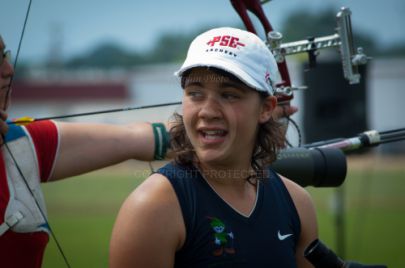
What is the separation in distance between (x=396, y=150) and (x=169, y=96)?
43.0 feet

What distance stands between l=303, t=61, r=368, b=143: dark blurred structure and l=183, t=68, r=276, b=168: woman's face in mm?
8741

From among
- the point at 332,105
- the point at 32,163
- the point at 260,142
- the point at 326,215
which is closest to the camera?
the point at 260,142

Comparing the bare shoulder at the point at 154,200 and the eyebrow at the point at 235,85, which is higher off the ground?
the eyebrow at the point at 235,85

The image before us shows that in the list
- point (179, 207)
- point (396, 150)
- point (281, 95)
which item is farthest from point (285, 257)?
point (396, 150)

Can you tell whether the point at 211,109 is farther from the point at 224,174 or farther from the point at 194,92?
the point at 224,174

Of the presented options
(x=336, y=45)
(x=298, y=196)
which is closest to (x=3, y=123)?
(x=298, y=196)

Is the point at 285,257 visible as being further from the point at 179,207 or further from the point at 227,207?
the point at 179,207

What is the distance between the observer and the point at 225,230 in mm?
2260

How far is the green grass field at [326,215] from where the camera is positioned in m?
9.67

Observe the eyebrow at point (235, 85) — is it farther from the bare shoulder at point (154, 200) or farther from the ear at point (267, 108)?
the bare shoulder at point (154, 200)

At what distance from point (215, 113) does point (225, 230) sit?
1.30 ft

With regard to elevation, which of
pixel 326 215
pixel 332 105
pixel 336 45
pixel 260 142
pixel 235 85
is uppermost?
pixel 336 45

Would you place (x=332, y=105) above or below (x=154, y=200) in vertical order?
below

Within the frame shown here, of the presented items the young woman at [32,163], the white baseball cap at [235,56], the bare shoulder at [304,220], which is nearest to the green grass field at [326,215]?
A: the young woman at [32,163]
